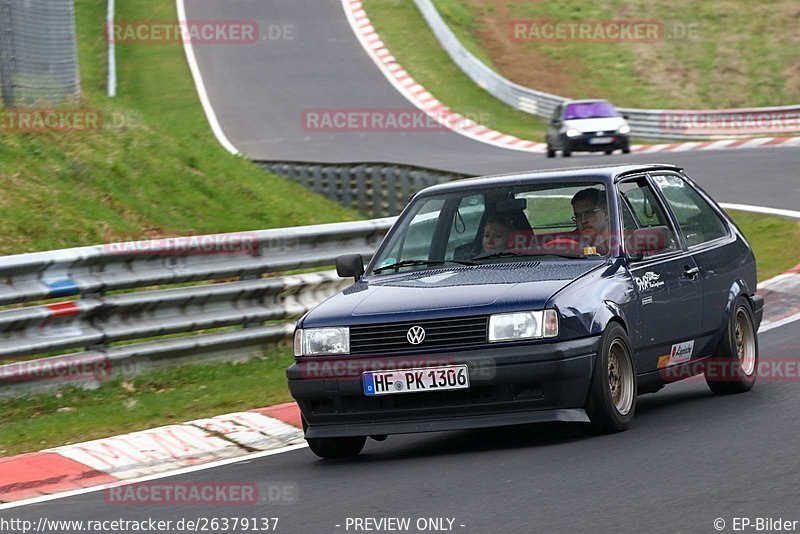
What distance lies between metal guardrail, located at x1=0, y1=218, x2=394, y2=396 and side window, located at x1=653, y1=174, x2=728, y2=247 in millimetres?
3565

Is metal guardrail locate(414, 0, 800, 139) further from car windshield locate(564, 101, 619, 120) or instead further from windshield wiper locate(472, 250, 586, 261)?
windshield wiper locate(472, 250, 586, 261)

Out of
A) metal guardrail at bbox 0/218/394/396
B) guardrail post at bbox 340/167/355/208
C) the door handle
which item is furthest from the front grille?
guardrail post at bbox 340/167/355/208

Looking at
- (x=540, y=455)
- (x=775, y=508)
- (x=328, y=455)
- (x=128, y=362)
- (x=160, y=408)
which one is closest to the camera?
(x=775, y=508)

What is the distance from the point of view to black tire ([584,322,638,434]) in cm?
732

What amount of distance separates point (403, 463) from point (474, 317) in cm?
85

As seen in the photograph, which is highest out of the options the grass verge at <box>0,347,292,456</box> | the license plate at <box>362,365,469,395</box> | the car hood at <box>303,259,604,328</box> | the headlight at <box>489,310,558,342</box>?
the car hood at <box>303,259,604,328</box>

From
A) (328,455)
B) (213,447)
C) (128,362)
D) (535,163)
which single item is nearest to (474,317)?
(328,455)

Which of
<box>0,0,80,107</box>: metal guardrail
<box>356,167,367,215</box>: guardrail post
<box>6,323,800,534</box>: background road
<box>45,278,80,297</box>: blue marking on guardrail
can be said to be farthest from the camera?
<box>356,167,367,215</box>: guardrail post

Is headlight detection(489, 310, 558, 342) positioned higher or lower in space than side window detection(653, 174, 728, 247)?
lower

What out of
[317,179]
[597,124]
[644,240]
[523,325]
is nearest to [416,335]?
[523,325]

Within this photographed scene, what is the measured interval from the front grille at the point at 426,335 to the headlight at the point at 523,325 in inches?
2.1

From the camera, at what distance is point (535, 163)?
29016 millimetres

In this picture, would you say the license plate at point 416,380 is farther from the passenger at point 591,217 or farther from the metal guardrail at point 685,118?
the metal guardrail at point 685,118

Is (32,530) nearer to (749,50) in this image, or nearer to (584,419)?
(584,419)
